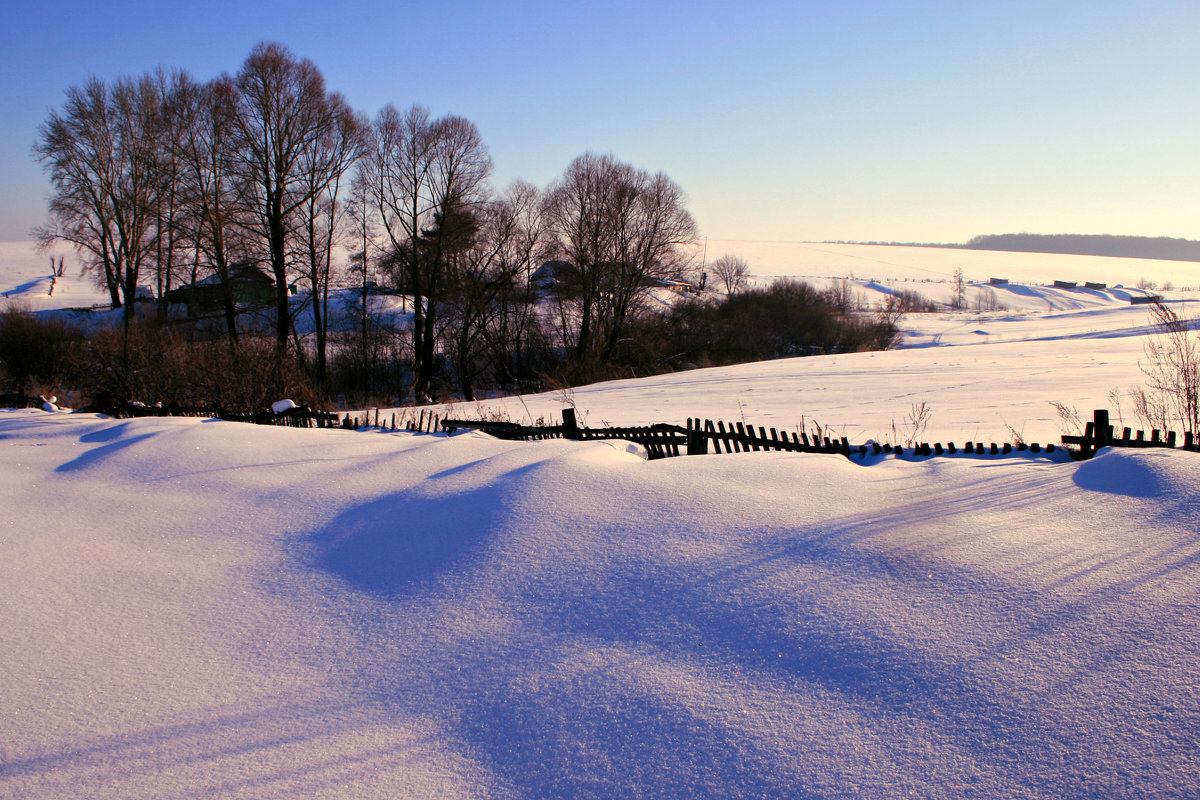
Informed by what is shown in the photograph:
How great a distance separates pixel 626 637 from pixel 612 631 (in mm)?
77

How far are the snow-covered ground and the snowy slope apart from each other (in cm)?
1

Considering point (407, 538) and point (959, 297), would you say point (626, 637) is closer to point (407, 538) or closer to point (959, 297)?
point (407, 538)

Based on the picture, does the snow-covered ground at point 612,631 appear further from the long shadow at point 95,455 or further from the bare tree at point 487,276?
the bare tree at point 487,276

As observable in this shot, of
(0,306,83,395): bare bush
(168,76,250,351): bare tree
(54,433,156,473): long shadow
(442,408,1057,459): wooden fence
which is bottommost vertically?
(54,433,156,473): long shadow

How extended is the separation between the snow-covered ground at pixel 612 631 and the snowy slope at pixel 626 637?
0.01 meters

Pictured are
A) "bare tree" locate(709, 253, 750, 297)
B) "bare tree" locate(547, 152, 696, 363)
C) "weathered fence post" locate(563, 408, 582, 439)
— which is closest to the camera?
"weathered fence post" locate(563, 408, 582, 439)

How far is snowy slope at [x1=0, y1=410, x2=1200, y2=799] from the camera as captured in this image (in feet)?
7.37

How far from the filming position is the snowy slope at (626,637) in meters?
2.25

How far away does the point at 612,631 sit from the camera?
3.00m

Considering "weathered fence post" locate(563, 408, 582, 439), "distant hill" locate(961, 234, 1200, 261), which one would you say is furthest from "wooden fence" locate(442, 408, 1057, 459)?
"distant hill" locate(961, 234, 1200, 261)

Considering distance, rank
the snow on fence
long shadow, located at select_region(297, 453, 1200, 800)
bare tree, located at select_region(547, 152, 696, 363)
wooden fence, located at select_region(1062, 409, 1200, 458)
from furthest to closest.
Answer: bare tree, located at select_region(547, 152, 696, 363) < the snow on fence < wooden fence, located at select_region(1062, 409, 1200, 458) < long shadow, located at select_region(297, 453, 1200, 800)

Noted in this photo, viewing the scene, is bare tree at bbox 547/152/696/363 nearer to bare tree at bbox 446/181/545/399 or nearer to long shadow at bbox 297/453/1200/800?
bare tree at bbox 446/181/545/399

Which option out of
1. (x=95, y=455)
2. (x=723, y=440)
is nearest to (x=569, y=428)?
(x=723, y=440)

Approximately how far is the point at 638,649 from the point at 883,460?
3322mm
